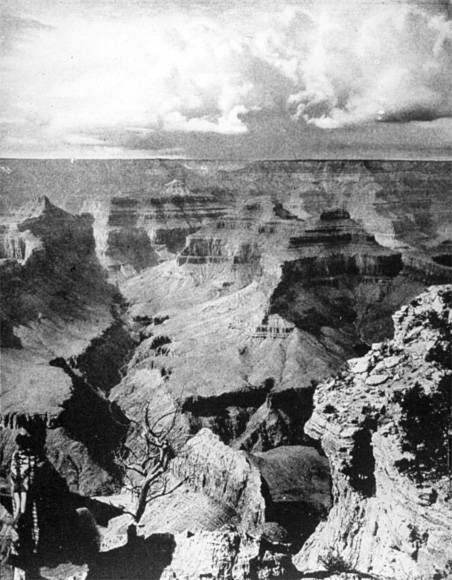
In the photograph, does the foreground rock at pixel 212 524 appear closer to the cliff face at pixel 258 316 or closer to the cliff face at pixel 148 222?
the cliff face at pixel 258 316

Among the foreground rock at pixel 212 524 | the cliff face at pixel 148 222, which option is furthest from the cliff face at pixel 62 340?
the foreground rock at pixel 212 524

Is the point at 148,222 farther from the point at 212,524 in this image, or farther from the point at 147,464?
the point at 212,524

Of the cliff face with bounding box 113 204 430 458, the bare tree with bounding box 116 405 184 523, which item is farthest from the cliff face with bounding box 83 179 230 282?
the bare tree with bounding box 116 405 184 523

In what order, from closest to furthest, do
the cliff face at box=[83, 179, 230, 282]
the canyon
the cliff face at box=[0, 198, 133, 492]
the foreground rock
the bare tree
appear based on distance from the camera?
the foreground rock, the canyon, the bare tree, the cliff face at box=[0, 198, 133, 492], the cliff face at box=[83, 179, 230, 282]

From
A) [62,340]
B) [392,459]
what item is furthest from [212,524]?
[62,340]

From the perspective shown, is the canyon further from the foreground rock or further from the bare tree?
the bare tree

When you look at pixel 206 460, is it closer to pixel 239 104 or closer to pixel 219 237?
pixel 239 104

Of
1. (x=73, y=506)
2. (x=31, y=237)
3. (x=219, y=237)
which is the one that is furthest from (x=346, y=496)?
(x=31, y=237)
